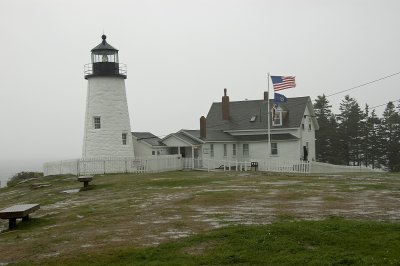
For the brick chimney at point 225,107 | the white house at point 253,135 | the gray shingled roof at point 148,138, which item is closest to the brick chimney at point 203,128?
the white house at point 253,135

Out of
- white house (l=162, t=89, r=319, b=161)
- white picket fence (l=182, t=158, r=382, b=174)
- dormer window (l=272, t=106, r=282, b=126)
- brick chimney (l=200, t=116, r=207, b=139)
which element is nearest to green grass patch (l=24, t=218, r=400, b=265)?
white picket fence (l=182, t=158, r=382, b=174)

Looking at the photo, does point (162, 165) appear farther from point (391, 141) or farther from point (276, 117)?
point (391, 141)

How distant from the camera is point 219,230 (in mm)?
10125

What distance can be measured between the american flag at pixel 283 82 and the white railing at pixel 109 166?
974 cm

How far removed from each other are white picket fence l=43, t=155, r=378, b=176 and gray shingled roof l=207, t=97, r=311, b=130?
6.55m

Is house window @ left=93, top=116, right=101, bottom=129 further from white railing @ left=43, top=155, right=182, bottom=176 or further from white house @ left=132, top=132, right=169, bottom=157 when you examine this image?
white house @ left=132, top=132, right=169, bottom=157

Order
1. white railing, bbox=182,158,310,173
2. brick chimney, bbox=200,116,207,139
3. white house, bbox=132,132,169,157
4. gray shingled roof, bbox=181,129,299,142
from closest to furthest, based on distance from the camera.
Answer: white railing, bbox=182,158,310,173 → white house, bbox=132,132,169,157 → brick chimney, bbox=200,116,207,139 → gray shingled roof, bbox=181,129,299,142

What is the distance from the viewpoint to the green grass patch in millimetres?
7949

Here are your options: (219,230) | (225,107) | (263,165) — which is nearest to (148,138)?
(225,107)

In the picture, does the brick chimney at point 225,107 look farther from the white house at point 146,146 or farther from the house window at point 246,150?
the white house at point 146,146

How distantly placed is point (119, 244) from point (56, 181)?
20.7 m

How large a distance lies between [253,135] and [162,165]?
11804 mm

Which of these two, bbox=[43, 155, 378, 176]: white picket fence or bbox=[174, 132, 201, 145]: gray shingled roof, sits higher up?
bbox=[174, 132, 201, 145]: gray shingled roof

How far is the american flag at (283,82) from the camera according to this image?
35.2 m
